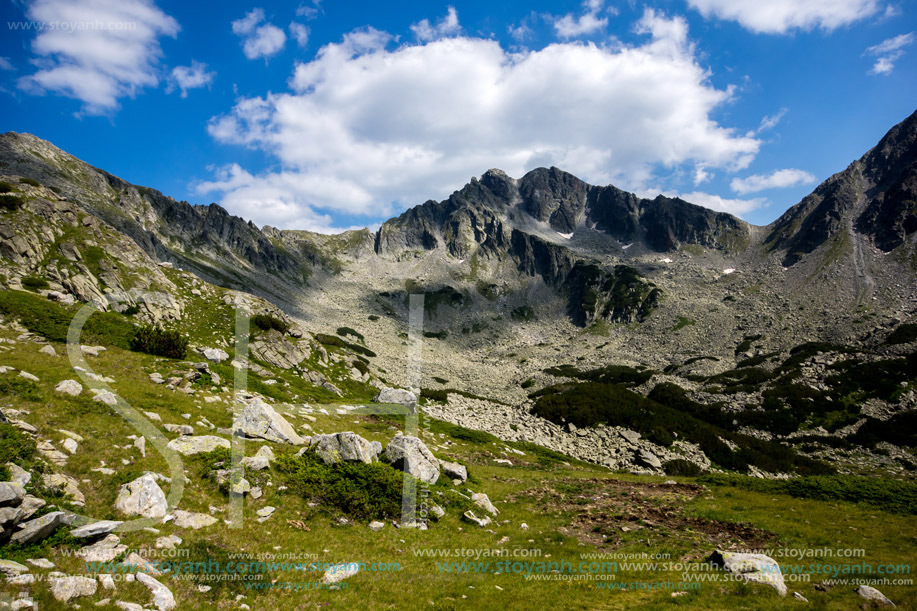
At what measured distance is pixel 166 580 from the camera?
30.0 feet

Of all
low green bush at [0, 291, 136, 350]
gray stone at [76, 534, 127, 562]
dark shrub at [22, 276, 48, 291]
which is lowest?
gray stone at [76, 534, 127, 562]

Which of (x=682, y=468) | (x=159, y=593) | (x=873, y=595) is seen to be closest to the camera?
(x=159, y=593)

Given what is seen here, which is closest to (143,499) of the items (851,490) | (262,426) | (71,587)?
(71,587)

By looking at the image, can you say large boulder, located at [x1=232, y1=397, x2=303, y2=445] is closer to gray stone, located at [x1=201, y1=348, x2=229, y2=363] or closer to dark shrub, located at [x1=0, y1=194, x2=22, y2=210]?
gray stone, located at [x1=201, y1=348, x2=229, y2=363]

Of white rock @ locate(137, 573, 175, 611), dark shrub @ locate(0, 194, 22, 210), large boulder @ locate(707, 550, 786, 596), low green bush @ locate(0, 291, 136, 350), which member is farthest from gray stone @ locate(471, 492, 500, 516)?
dark shrub @ locate(0, 194, 22, 210)

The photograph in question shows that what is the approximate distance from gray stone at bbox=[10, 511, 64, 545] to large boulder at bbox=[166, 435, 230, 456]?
5.26 meters

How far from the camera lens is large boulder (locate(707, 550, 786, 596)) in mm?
11219

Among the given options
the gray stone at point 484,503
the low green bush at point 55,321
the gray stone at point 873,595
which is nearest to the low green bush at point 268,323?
the low green bush at point 55,321

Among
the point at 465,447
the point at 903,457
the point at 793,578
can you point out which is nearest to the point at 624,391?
the point at 903,457

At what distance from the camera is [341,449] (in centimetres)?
1734

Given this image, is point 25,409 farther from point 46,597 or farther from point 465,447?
point 465,447

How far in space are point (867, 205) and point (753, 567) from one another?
223 m

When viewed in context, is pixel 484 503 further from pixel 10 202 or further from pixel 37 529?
pixel 10 202

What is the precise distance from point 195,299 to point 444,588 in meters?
46.8
